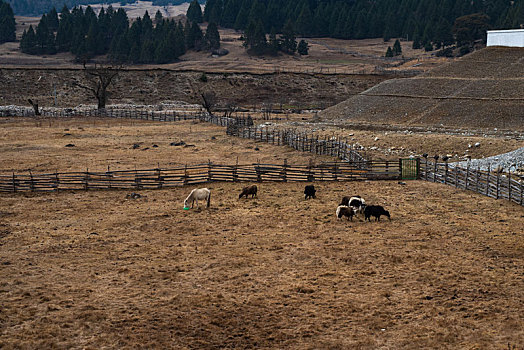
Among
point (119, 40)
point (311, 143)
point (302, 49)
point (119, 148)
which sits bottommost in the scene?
point (119, 148)

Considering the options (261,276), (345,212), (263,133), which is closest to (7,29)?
(263,133)

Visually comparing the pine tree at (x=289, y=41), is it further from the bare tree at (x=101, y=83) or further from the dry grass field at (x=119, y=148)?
the dry grass field at (x=119, y=148)

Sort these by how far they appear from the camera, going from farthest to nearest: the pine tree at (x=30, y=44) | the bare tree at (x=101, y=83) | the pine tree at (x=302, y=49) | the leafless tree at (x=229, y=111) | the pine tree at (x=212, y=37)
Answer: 1. the pine tree at (x=212, y=37)
2. the pine tree at (x=30, y=44)
3. the pine tree at (x=302, y=49)
4. the bare tree at (x=101, y=83)
5. the leafless tree at (x=229, y=111)

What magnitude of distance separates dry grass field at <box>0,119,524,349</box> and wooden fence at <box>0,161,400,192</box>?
3.29 feet

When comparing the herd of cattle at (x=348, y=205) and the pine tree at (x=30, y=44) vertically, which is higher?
the pine tree at (x=30, y=44)

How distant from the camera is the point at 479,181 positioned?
27.0 meters

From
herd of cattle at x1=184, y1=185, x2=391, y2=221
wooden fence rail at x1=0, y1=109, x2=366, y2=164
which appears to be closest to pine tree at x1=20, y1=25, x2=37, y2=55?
wooden fence rail at x1=0, y1=109, x2=366, y2=164

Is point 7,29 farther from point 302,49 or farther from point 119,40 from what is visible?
point 302,49

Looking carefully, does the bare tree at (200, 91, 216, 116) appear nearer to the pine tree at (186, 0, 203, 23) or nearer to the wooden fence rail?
the wooden fence rail

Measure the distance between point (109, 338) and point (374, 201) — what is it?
15.8 meters

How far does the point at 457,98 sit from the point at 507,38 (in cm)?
1938

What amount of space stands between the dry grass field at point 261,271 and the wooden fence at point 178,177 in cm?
100

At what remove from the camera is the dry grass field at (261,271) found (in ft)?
44.2

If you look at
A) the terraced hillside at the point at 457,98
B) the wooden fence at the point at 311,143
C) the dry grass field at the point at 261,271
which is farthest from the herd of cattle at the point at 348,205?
the terraced hillside at the point at 457,98
